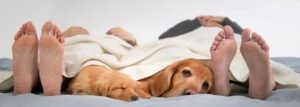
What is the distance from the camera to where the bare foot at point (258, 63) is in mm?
1116

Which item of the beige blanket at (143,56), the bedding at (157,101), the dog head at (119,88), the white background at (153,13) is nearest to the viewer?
the bedding at (157,101)

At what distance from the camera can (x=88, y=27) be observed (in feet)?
8.40

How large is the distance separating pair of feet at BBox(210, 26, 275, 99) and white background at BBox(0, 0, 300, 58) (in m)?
1.32

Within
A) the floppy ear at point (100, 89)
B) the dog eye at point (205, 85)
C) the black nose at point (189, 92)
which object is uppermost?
the dog eye at point (205, 85)

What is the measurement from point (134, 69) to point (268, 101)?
408 mm

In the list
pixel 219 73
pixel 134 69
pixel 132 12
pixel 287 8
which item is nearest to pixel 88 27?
pixel 132 12

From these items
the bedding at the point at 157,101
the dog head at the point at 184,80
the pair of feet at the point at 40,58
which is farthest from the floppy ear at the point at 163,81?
the pair of feet at the point at 40,58

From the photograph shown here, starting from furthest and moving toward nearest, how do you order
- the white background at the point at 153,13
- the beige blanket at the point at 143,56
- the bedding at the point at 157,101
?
the white background at the point at 153,13 < the beige blanket at the point at 143,56 < the bedding at the point at 157,101

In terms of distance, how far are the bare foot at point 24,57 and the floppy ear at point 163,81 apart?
0.32m

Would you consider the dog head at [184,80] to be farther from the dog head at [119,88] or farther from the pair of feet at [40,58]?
the pair of feet at [40,58]

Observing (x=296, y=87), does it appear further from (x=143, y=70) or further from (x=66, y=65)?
(x=66, y=65)

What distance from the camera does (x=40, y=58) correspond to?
1.14 meters

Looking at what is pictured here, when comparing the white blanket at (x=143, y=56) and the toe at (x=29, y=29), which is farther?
the white blanket at (x=143, y=56)

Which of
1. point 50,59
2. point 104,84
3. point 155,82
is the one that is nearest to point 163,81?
point 155,82
